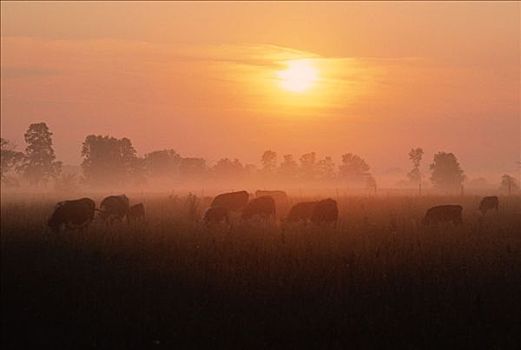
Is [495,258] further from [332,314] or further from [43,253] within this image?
[43,253]

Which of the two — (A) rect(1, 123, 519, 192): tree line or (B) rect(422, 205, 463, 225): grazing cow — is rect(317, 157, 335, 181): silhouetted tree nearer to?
(A) rect(1, 123, 519, 192): tree line


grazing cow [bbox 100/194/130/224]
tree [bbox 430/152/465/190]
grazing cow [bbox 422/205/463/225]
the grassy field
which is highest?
tree [bbox 430/152/465/190]

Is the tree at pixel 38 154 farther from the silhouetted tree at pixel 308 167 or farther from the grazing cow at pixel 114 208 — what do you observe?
the silhouetted tree at pixel 308 167

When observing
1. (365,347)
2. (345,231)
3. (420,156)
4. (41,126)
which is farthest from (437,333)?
(420,156)

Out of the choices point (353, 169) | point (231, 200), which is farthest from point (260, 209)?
point (353, 169)

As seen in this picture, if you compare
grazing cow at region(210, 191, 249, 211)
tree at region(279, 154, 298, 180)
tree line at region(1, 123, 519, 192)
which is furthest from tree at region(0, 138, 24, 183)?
tree at region(279, 154, 298, 180)

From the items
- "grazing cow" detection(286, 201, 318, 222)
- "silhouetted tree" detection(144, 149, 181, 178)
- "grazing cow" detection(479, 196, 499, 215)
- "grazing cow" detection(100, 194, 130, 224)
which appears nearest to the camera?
"grazing cow" detection(286, 201, 318, 222)

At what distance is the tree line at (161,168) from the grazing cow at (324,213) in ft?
117

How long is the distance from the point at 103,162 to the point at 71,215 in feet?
258

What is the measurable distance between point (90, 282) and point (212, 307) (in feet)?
9.96

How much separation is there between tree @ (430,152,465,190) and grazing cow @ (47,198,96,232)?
93.7 metres

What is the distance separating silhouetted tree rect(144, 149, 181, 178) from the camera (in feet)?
468

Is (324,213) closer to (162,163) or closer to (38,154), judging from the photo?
(38,154)

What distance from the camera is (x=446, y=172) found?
108m
